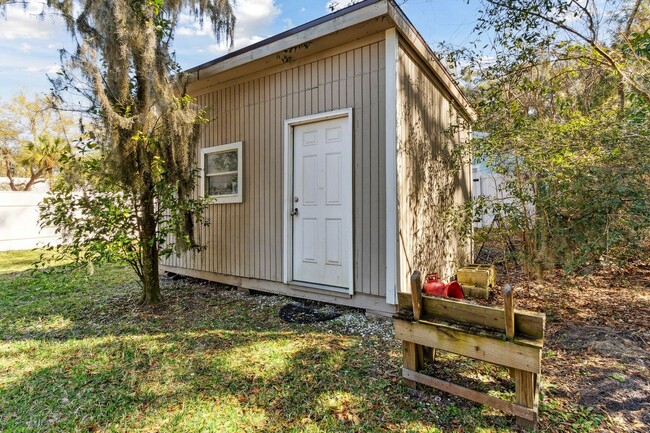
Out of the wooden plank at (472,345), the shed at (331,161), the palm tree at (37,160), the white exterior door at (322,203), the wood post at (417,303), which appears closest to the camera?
the wooden plank at (472,345)

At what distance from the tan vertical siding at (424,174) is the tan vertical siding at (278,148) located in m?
0.25

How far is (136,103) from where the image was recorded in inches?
135

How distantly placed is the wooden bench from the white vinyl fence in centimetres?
1058

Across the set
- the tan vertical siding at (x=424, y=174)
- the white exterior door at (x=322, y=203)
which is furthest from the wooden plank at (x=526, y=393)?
the white exterior door at (x=322, y=203)

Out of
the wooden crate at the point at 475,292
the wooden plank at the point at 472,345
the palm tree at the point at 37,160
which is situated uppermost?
the palm tree at the point at 37,160

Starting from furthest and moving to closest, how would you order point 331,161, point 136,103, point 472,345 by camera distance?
point 331,161
point 136,103
point 472,345

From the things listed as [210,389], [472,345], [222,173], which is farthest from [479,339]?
[222,173]

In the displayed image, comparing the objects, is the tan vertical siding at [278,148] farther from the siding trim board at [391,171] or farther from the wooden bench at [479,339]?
the wooden bench at [479,339]

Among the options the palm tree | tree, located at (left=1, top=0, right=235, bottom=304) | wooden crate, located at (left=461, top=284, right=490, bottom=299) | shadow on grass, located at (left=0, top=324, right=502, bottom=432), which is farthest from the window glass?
the palm tree

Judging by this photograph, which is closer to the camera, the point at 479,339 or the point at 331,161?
the point at 479,339

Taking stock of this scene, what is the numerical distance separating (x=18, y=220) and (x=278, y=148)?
9.71m

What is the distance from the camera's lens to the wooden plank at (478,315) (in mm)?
1684

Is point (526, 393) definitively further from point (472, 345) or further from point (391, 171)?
point (391, 171)

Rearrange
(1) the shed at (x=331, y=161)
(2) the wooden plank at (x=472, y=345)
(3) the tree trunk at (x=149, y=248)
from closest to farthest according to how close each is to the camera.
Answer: (2) the wooden plank at (x=472, y=345), (1) the shed at (x=331, y=161), (3) the tree trunk at (x=149, y=248)
